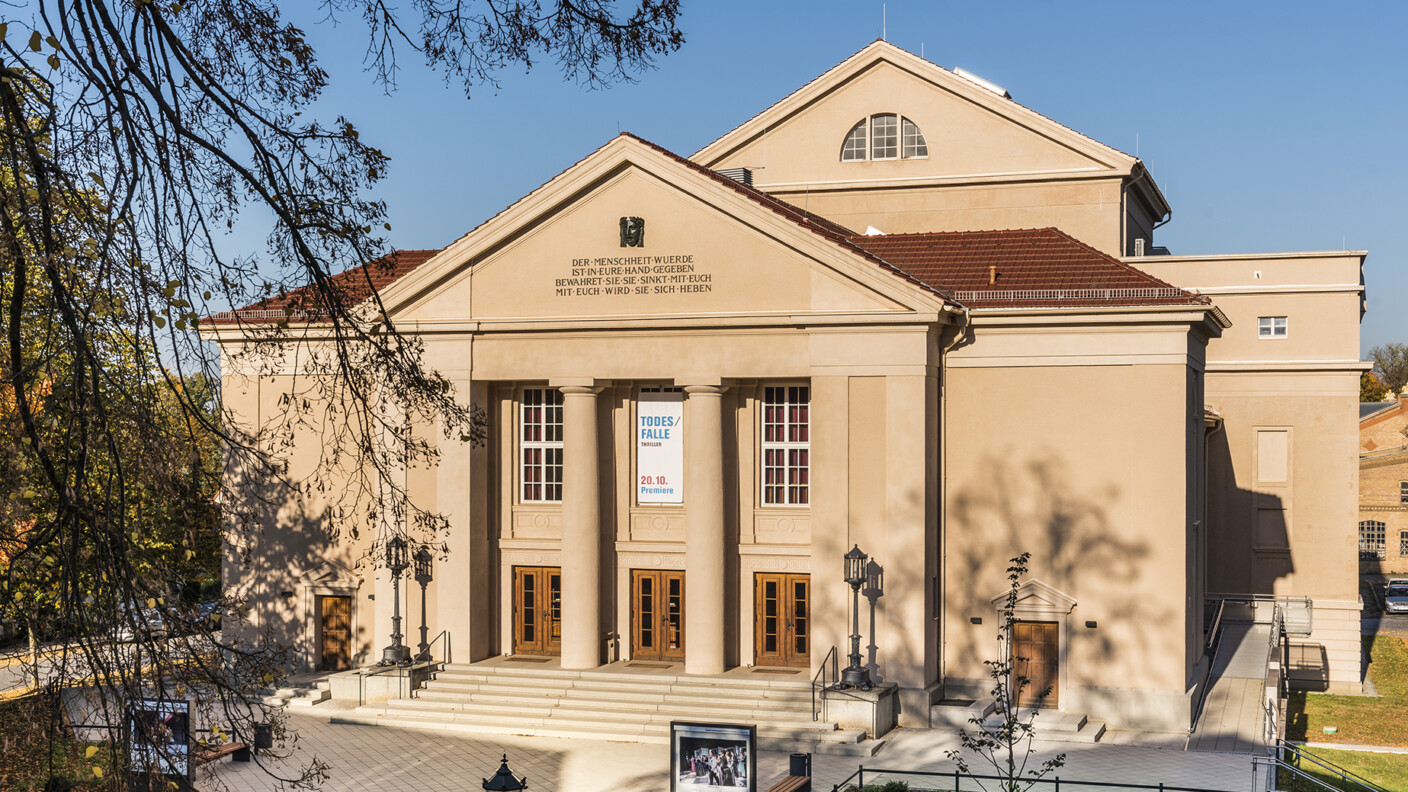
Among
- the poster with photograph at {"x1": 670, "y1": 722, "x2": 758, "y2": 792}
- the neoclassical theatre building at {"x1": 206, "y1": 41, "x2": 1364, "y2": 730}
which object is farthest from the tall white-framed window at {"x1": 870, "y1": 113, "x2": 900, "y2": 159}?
the poster with photograph at {"x1": 670, "y1": 722, "x2": 758, "y2": 792}

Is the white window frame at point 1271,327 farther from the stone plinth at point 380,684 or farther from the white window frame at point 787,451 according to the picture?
the stone plinth at point 380,684

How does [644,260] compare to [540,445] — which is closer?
[644,260]

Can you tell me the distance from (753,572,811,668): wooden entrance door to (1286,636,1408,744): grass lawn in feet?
36.4

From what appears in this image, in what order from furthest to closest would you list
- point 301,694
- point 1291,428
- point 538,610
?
point 1291,428, point 538,610, point 301,694

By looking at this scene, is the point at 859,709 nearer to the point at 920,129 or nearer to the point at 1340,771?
the point at 1340,771

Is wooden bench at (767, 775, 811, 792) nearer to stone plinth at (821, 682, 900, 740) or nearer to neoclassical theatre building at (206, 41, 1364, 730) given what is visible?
stone plinth at (821, 682, 900, 740)

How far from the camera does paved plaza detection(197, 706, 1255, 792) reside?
2136 cm

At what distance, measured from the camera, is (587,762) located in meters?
22.9

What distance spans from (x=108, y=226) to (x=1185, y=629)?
21948 millimetres

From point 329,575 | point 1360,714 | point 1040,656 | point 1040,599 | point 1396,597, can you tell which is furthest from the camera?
point 1396,597

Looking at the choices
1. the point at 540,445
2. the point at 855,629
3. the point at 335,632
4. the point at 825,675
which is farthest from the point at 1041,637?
the point at 335,632

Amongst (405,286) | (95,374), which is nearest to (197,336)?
(95,374)

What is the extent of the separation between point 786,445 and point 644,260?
183 inches

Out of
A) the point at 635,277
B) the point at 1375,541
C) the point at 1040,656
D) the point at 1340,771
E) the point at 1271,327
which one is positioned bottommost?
the point at 1375,541
